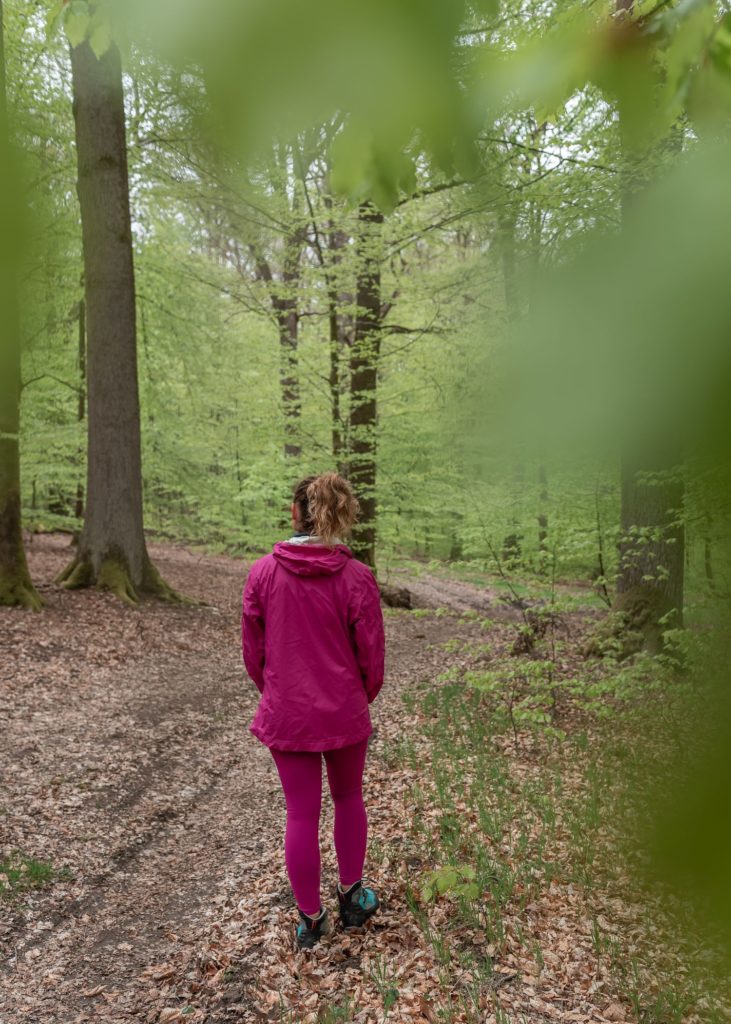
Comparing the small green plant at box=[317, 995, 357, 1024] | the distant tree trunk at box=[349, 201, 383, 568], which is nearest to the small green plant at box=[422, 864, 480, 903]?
the small green plant at box=[317, 995, 357, 1024]

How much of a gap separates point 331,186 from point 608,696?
5535 mm

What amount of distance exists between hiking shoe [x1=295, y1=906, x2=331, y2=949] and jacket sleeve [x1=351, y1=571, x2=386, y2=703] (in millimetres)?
1018

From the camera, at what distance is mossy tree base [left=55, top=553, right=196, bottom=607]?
8.58 m

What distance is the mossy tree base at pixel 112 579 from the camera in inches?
338

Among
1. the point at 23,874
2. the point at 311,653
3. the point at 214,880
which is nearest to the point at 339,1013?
the point at 311,653

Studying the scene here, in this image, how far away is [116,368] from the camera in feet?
28.3

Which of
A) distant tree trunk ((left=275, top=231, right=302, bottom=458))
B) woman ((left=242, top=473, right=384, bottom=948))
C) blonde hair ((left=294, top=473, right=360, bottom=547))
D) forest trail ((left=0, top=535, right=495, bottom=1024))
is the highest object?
distant tree trunk ((left=275, top=231, right=302, bottom=458))

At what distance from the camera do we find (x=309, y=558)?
2775 millimetres

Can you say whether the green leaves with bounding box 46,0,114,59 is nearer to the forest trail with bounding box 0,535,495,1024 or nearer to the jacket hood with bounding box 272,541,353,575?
the jacket hood with bounding box 272,541,353,575

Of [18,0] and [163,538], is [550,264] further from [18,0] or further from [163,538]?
[163,538]

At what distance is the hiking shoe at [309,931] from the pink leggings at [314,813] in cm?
4

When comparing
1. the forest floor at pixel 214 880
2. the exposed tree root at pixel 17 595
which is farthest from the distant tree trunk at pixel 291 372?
the forest floor at pixel 214 880

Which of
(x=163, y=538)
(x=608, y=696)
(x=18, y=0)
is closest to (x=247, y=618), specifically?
(x=608, y=696)

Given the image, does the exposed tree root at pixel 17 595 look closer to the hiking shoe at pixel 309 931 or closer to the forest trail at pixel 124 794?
the forest trail at pixel 124 794
